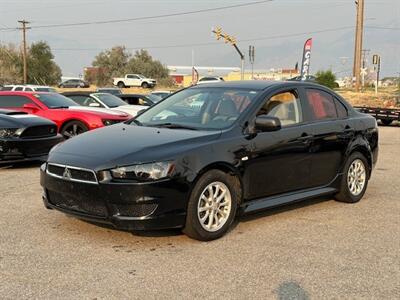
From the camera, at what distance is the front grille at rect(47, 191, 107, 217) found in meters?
5.02

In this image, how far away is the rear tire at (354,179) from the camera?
7.04 metres

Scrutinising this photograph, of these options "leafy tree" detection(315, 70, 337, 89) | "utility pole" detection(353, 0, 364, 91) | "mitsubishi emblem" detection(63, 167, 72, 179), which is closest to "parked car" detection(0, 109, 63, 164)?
"mitsubishi emblem" detection(63, 167, 72, 179)

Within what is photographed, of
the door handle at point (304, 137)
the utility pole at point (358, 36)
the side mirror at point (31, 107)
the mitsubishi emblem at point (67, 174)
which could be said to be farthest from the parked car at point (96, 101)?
the utility pole at point (358, 36)

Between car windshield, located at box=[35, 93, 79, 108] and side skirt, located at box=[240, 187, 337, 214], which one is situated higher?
car windshield, located at box=[35, 93, 79, 108]

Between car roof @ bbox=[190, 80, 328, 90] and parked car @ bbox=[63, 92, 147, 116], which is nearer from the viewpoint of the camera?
car roof @ bbox=[190, 80, 328, 90]

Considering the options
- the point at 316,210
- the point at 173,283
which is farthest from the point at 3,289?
the point at 316,210

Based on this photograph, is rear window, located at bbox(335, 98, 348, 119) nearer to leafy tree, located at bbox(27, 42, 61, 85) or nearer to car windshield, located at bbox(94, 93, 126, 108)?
car windshield, located at bbox(94, 93, 126, 108)

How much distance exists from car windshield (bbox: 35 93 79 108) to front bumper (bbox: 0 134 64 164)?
294cm

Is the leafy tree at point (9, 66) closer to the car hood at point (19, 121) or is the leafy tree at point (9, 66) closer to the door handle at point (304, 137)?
the car hood at point (19, 121)

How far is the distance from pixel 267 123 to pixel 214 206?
107 cm

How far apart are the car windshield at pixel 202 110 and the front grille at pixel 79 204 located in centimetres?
136

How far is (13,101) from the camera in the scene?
1266cm

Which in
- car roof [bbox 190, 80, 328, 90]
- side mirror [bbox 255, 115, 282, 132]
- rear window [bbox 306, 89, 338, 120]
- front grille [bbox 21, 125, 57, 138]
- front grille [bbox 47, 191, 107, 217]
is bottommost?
front grille [bbox 47, 191, 107, 217]

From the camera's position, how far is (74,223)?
19.2ft
